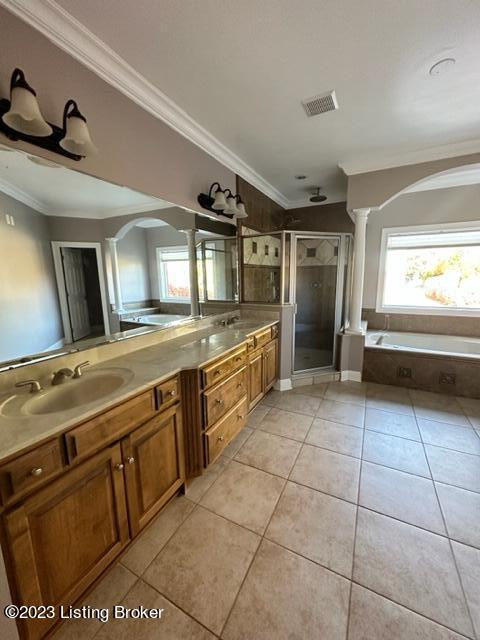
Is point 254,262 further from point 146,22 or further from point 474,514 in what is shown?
point 474,514

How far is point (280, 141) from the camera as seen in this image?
2443mm

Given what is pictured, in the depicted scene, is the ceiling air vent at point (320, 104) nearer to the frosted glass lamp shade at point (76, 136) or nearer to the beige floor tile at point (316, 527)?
the frosted glass lamp shade at point (76, 136)

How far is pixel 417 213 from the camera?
3.78 m

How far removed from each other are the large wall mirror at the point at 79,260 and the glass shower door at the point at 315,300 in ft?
5.29

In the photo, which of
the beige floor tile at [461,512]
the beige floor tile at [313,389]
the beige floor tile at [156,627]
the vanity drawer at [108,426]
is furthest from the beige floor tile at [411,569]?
the beige floor tile at [313,389]

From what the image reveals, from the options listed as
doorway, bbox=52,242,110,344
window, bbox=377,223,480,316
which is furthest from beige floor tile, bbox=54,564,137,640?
window, bbox=377,223,480,316

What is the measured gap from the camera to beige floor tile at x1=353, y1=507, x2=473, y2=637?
3.57ft

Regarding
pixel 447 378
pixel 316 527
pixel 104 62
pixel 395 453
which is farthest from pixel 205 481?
pixel 447 378

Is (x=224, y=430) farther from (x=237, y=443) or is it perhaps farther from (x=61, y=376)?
(x=61, y=376)

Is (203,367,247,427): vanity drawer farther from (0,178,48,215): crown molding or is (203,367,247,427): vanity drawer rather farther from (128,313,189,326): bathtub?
(0,178,48,215): crown molding

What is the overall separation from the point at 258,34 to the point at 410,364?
10.8 feet

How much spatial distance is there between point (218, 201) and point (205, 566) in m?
2.53

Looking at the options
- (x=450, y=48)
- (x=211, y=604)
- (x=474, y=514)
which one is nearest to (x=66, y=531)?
(x=211, y=604)

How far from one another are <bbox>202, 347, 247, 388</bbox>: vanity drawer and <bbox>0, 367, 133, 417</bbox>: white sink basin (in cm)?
47
